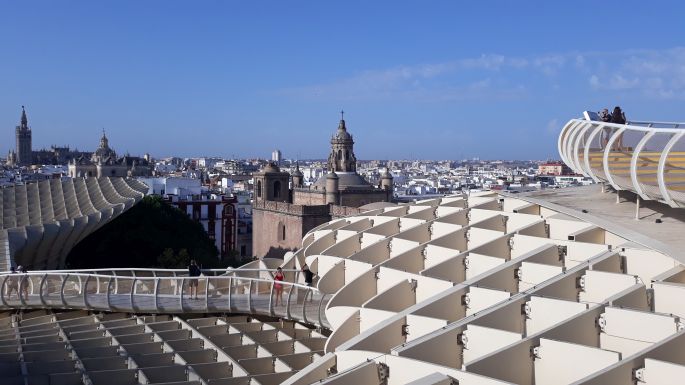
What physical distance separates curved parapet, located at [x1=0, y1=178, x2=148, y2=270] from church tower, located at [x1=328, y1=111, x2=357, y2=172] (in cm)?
3556

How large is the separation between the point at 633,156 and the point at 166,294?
27.7 ft

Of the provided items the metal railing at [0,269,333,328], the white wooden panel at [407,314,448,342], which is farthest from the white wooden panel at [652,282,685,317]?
the metal railing at [0,269,333,328]

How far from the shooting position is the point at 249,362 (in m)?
10.1

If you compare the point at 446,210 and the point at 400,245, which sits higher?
the point at 446,210

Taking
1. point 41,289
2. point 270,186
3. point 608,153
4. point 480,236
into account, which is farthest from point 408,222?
point 270,186

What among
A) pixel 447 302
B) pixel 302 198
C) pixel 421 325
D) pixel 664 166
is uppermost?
pixel 664 166

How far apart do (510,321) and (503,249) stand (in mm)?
3440

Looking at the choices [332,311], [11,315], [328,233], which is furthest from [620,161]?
[11,315]

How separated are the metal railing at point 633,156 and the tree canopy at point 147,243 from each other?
1084 inches

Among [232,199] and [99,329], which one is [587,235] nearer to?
[99,329]

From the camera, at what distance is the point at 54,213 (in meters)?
32.8

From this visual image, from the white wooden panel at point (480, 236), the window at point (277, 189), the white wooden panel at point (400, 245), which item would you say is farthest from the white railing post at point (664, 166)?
the window at point (277, 189)

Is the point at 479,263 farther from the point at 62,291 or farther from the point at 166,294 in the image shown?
the point at 62,291

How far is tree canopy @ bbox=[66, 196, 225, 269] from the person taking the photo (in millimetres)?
38281
